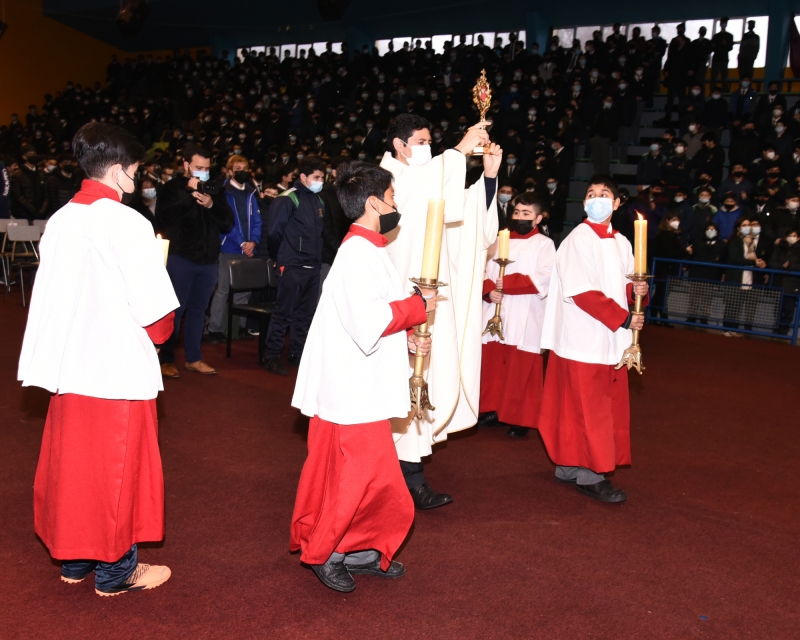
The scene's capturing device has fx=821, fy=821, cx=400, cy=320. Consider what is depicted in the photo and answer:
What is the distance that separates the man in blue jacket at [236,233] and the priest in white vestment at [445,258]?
4.00 metres

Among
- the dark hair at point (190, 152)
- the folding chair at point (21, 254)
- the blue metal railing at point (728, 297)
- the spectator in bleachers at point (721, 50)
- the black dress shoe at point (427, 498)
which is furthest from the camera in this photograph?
the spectator in bleachers at point (721, 50)

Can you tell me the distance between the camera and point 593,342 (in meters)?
4.39

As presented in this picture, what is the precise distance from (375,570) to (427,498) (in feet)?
2.62

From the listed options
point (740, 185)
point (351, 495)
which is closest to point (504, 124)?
point (740, 185)

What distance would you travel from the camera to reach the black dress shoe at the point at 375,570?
348cm

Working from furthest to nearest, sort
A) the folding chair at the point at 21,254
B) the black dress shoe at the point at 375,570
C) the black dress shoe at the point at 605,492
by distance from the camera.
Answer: the folding chair at the point at 21,254 → the black dress shoe at the point at 605,492 → the black dress shoe at the point at 375,570

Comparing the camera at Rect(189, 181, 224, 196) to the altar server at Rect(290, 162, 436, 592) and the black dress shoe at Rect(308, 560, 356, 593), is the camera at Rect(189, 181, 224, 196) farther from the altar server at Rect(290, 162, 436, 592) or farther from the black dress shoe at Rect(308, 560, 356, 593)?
the black dress shoe at Rect(308, 560, 356, 593)

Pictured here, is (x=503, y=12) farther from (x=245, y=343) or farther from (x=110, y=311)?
(x=110, y=311)

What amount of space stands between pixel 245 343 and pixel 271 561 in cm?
503

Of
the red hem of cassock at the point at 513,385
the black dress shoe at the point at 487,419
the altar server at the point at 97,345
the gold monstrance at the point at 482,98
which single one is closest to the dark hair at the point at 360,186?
the altar server at the point at 97,345

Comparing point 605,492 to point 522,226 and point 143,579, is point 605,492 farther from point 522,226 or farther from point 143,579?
point 143,579

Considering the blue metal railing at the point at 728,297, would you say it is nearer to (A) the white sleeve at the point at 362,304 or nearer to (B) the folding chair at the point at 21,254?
(B) the folding chair at the point at 21,254

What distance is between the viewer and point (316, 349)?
331 cm

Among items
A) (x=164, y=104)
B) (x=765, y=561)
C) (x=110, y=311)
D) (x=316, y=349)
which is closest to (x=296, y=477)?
(x=316, y=349)
